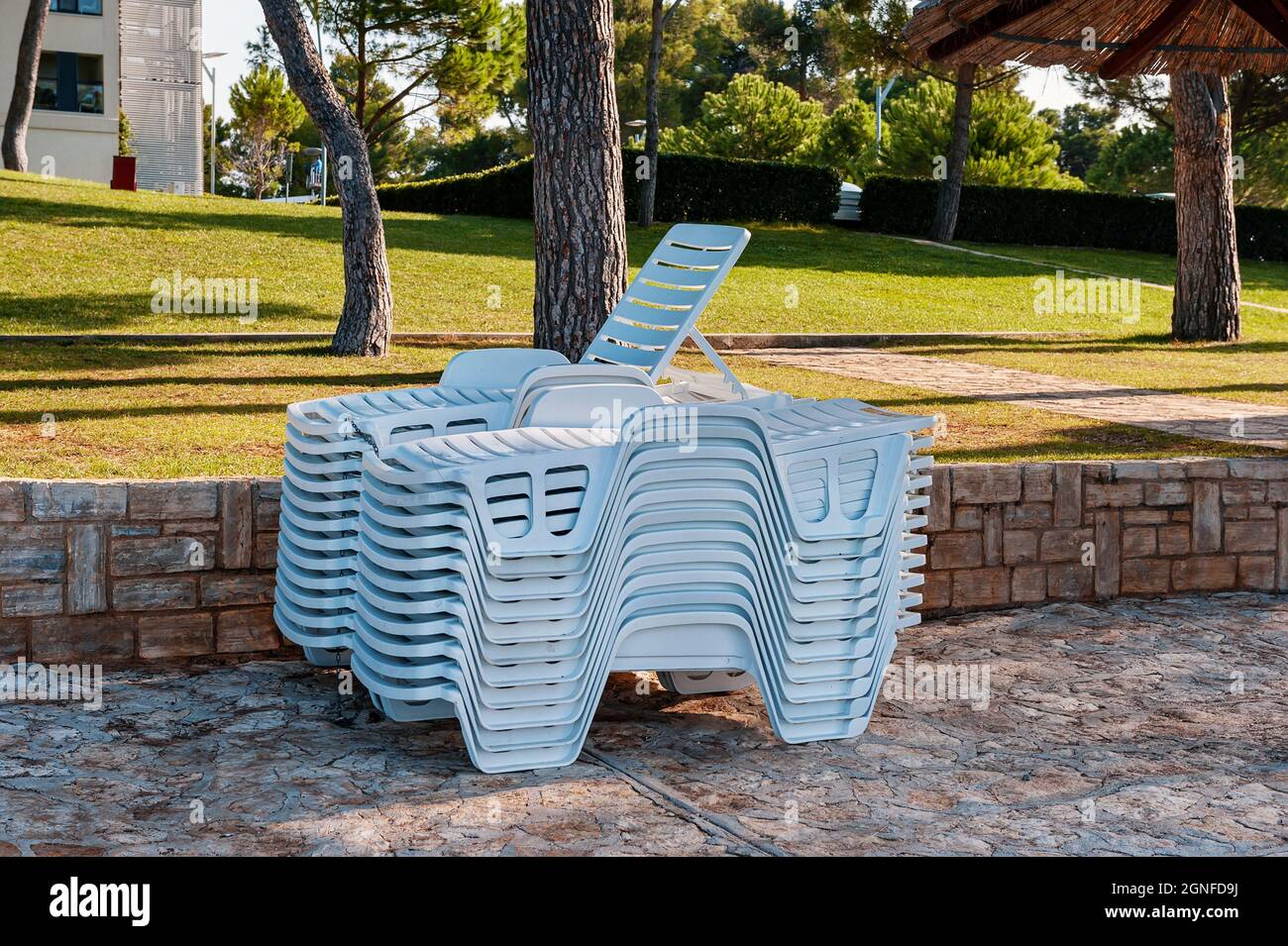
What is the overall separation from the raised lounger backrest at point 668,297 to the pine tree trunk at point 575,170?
1.49 meters

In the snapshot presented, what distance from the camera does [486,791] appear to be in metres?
3.88

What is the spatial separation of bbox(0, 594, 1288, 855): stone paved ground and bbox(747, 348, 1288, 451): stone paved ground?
144 inches

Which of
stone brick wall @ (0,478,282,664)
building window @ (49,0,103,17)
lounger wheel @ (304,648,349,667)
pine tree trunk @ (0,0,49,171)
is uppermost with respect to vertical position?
building window @ (49,0,103,17)

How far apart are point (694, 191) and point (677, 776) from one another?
20716mm

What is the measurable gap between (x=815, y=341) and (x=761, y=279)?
3898mm

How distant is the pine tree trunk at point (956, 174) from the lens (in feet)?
80.5

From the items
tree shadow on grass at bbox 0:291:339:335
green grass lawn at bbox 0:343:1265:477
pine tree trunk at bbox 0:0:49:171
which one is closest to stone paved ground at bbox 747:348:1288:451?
green grass lawn at bbox 0:343:1265:477

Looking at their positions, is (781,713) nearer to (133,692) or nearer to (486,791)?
(486,791)

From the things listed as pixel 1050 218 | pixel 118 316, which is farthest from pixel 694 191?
pixel 118 316

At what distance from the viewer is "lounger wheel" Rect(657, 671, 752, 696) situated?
4695 millimetres

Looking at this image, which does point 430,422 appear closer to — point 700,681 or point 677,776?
point 700,681

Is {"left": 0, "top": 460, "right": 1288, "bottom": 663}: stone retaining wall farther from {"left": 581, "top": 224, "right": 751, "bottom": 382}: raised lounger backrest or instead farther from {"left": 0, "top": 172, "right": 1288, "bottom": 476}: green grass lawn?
{"left": 581, "top": 224, "right": 751, "bottom": 382}: raised lounger backrest

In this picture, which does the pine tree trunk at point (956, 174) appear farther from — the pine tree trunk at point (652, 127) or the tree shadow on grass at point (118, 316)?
the tree shadow on grass at point (118, 316)

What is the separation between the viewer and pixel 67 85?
38.1 m
